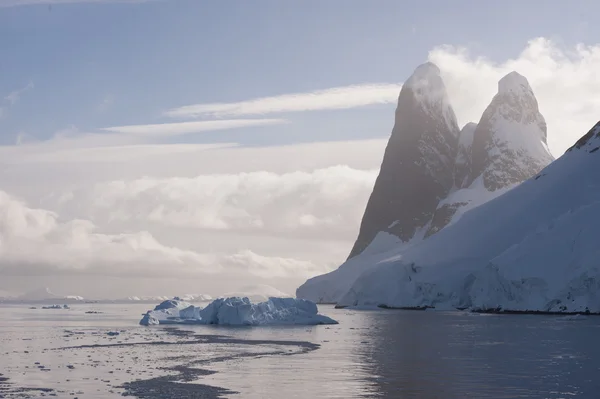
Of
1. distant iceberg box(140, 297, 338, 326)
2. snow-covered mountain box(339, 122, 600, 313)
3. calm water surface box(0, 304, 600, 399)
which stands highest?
snow-covered mountain box(339, 122, 600, 313)

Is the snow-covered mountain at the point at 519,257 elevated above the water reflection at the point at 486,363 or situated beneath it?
elevated above

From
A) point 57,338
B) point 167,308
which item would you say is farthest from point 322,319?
point 57,338

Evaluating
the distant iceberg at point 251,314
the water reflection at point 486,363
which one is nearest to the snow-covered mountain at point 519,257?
the distant iceberg at point 251,314

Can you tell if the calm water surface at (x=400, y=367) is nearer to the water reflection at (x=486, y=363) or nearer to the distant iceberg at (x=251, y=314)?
the water reflection at (x=486, y=363)

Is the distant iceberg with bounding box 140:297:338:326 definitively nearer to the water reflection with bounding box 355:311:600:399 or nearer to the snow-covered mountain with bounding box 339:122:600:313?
the water reflection with bounding box 355:311:600:399

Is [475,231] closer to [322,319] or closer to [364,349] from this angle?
[322,319]

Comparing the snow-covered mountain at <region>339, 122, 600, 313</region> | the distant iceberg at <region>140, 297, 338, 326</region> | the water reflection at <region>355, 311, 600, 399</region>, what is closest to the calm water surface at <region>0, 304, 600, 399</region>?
the water reflection at <region>355, 311, 600, 399</region>
